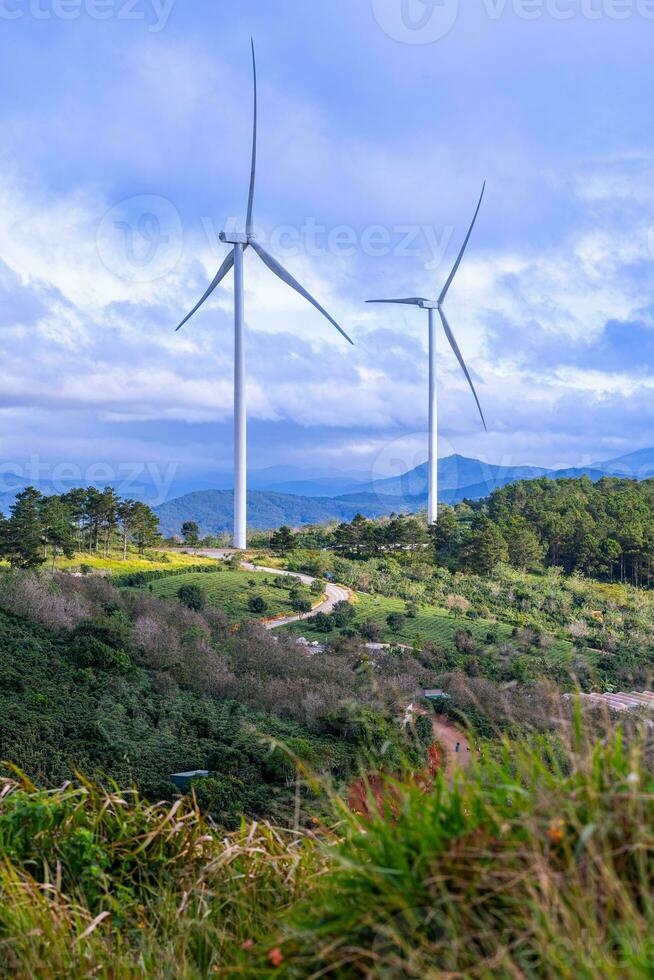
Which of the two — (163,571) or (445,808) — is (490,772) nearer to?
(445,808)

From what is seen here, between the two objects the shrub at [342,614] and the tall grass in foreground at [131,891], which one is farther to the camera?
the shrub at [342,614]

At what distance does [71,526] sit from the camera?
2991 centimetres

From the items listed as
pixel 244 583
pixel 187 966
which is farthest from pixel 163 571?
pixel 187 966

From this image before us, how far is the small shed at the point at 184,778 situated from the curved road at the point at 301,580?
13519 millimetres

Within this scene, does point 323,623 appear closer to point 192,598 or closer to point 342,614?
point 342,614

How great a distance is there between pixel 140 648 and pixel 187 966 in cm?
1492

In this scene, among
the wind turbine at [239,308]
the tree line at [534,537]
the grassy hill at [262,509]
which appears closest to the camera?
the wind turbine at [239,308]

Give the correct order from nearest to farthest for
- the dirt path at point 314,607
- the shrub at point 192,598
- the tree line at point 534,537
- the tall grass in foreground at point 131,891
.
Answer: the tall grass in foreground at point 131,891 → the shrub at point 192,598 → the dirt path at point 314,607 → the tree line at point 534,537

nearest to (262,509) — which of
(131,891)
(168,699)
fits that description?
(168,699)

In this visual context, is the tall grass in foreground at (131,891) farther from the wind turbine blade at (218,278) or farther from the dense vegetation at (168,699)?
the wind turbine blade at (218,278)

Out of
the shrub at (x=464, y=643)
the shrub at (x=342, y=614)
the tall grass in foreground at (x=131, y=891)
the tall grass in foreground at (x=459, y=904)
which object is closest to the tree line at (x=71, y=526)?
the shrub at (x=342, y=614)

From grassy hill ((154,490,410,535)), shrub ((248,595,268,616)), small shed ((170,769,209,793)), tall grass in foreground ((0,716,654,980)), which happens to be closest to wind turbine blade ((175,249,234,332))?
grassy hill ((154,490,410,535))

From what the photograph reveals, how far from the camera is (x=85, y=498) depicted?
103 ft

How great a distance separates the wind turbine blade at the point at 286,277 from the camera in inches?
1307
